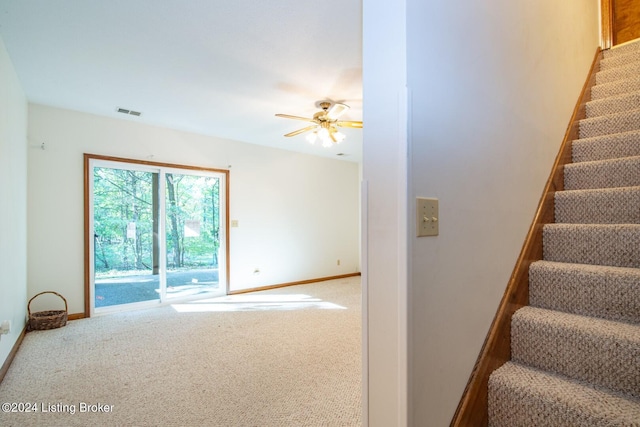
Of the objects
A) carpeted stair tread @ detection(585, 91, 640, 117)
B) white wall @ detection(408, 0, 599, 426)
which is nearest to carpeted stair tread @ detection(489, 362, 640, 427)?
white wall @ detection(408, 0, 599, 426)

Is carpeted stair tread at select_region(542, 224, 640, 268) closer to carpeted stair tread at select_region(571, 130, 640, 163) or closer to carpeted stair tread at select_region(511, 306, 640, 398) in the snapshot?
carpeted stair tread at select_region(511, 306, 640, 398)

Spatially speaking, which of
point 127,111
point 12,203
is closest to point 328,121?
point 127,111

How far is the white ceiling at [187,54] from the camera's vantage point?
198 centimetres

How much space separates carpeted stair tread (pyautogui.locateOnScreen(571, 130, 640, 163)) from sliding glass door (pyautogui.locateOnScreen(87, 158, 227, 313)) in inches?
171

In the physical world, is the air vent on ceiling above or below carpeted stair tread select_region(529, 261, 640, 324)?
above

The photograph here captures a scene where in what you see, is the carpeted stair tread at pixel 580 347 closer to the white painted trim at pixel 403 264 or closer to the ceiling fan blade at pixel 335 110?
the white painted trim at pixel 403 264

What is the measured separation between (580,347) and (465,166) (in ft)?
2.55

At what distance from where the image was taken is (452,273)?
107 cm

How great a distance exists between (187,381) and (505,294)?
6.97 feet

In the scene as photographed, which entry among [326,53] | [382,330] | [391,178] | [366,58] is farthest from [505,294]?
[326,53]

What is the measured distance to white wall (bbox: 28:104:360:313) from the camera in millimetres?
3535

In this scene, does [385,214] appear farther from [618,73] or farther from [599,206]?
[618,73]

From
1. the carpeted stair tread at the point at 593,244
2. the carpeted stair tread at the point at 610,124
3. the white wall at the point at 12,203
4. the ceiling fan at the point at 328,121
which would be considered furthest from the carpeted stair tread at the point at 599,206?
the white wall at the point at 12,203

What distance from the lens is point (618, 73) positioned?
2244 millimetres
